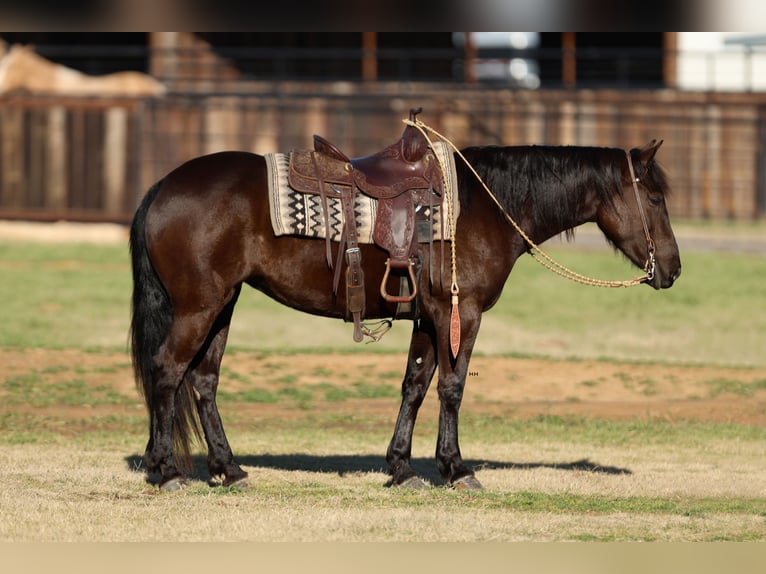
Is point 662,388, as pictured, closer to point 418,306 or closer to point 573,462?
point 573,462

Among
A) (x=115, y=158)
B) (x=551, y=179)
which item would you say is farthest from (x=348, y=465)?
(x=115, y=158)

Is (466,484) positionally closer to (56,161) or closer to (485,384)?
(485,384)

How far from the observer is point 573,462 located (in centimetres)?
1007

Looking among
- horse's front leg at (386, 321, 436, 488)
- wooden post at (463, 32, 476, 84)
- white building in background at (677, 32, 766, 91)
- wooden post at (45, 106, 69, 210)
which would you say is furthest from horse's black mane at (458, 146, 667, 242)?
white building in background at (677, 32, 766, 91)

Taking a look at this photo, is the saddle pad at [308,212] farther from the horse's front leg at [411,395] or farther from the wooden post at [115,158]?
the wooden post at [115,158]

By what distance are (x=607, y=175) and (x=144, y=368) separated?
10.6 feet

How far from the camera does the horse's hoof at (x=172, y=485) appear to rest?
791 centimetres

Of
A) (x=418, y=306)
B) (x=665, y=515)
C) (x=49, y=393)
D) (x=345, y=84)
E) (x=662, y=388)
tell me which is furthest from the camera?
(x=345, y=84)

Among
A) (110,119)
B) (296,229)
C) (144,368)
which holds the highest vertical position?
(110,119)

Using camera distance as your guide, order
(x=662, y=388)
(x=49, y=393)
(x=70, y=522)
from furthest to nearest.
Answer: (x=662, y=388) < (x=49, y=393) < (x=70, y=522)

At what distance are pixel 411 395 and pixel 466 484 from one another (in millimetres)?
687

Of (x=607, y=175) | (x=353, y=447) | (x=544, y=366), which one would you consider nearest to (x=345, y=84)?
(x=544, y=366)

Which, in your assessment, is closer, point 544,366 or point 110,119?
point 544,366

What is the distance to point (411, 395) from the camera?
27.3 ft
